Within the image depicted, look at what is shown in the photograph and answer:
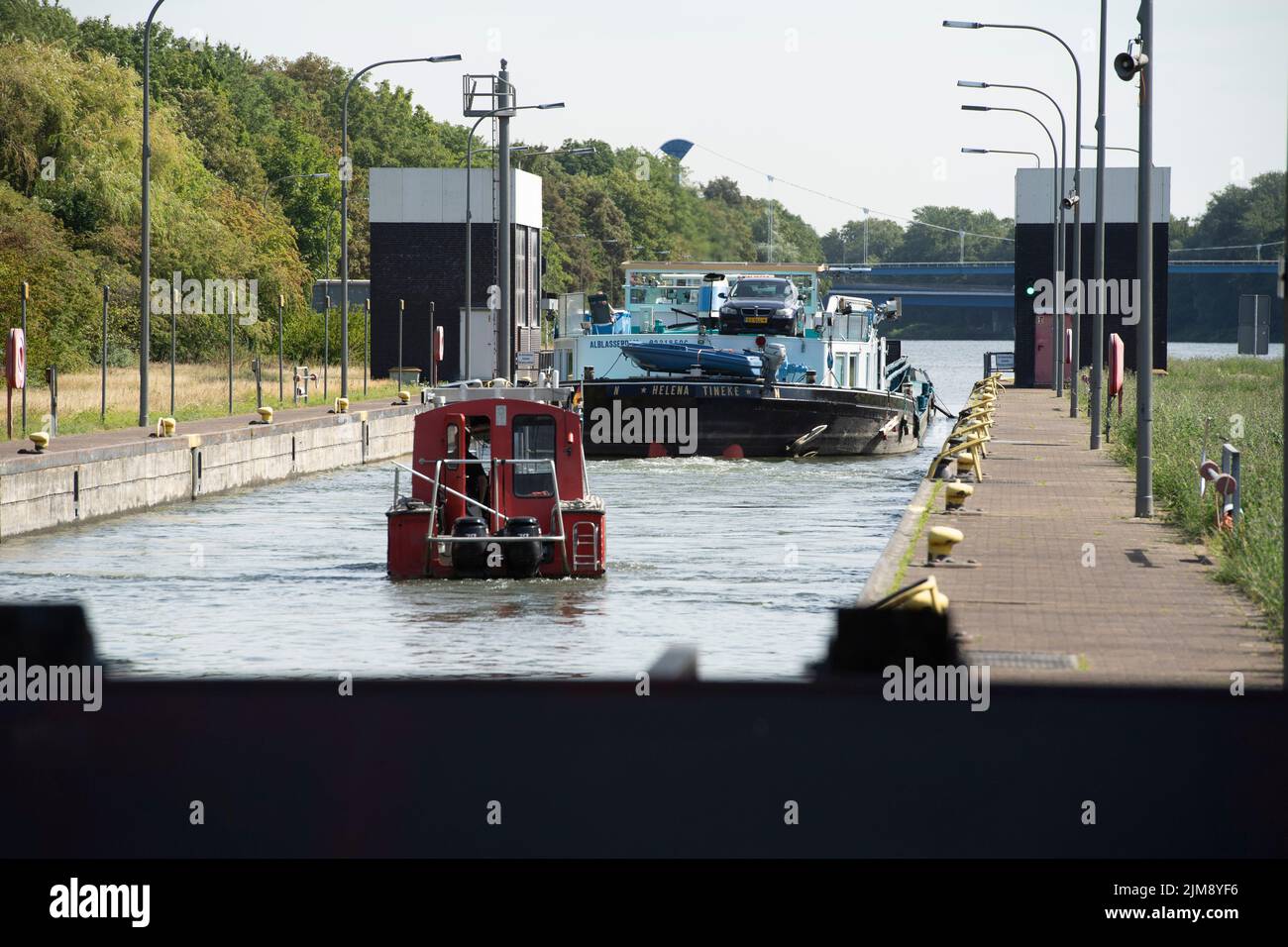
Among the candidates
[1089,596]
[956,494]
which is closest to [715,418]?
[956,494]

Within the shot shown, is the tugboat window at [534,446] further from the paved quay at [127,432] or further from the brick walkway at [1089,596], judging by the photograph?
the paved quay at [127,432]

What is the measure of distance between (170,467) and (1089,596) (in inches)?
782

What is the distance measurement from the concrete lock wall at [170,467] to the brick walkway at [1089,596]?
12234 mm

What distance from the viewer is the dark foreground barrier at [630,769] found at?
7137mm

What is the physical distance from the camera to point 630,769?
284 inches

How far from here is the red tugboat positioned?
70.2ft

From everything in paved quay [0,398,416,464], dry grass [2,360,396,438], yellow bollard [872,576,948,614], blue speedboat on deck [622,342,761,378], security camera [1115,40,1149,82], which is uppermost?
security camera [1115,40,1149,82]

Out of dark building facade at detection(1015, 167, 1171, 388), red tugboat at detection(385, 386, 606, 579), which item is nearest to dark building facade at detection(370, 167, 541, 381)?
dark building facade at detection(1015, 167, 1171, 388)

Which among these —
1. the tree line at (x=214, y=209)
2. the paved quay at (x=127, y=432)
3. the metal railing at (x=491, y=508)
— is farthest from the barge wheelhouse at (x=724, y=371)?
the metal railing at (x=491, y=508)

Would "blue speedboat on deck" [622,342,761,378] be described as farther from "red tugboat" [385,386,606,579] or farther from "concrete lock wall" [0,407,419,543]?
"red tugboat" [385,386,606,579]

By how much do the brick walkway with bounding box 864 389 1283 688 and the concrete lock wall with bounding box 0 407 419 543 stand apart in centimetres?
1223
